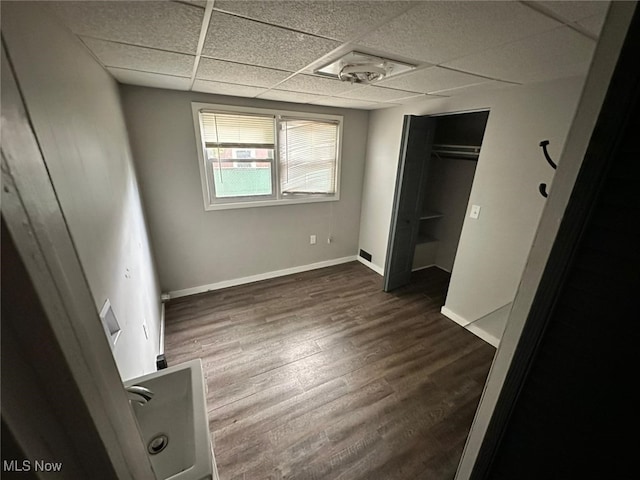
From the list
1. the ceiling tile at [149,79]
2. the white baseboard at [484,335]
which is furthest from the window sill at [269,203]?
the white baseboard at [484,335]

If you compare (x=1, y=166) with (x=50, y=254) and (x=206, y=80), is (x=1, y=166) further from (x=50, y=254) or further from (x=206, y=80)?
(x=206, y=80)

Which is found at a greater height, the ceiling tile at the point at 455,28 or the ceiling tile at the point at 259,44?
the ceiling tile at the point at 259,44

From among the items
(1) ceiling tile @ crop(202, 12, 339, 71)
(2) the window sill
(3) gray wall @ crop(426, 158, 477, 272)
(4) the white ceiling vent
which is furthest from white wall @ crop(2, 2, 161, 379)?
(3) gray wall @ crop(426, 158, 477, 272)

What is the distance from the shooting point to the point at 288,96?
2535 millimetres

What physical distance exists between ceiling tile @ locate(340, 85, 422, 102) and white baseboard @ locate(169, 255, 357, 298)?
2297 mm

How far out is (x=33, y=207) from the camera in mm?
290

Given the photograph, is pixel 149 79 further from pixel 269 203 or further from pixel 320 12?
pixel 320 12

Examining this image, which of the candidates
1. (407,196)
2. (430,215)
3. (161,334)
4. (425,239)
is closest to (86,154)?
(161,334)

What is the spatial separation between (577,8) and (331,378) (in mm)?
2392

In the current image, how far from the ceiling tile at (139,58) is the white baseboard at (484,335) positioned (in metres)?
3.26

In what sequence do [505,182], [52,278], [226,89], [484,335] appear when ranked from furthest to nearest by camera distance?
[484,335] → [226,89] → [505,182] → [52,278]

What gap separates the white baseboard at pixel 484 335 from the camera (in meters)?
2.36

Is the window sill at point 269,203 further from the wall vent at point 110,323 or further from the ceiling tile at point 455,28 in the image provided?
the ceiling tile at point 455,28

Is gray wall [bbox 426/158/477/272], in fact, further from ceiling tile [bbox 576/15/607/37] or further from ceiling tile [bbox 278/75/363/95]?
ceiling tile [bbox 576/15/607/37]
